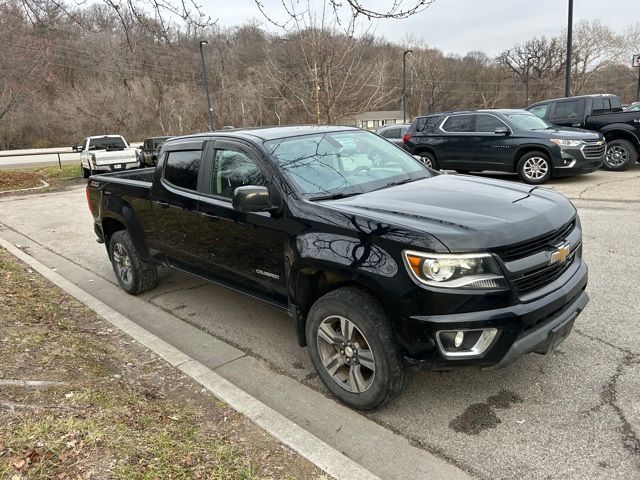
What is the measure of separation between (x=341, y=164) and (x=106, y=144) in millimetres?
19287

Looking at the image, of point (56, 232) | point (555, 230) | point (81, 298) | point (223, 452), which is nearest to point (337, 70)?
point (56, 232)

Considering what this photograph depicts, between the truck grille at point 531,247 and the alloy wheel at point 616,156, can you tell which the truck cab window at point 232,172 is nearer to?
the truck grille at point 531,247

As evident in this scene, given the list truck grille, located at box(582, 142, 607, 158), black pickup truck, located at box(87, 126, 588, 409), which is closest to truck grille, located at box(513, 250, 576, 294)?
black pickup truck, located at box(87, 126, 588, 409)

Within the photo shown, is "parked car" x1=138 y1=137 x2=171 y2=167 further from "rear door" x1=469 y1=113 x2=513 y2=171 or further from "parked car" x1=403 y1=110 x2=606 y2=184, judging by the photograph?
"rear door" x1=469 y1=113 x2=513 y2=171

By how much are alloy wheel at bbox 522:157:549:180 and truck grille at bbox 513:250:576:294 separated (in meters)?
8.90

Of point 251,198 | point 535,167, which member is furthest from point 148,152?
point 251,198

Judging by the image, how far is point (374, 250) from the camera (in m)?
2.80

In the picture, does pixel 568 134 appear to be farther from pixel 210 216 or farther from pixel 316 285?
pixel 316 285

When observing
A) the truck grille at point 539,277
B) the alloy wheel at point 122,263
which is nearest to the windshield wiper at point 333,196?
the truck grille at point 539,277

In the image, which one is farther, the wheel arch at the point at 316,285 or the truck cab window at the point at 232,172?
the truck cab window at the point at 232,172

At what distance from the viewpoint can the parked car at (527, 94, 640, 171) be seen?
1219 cm

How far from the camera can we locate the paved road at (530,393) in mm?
2609

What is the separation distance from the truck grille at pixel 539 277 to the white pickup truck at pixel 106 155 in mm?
18799

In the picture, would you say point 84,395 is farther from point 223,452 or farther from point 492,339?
point 492,339
